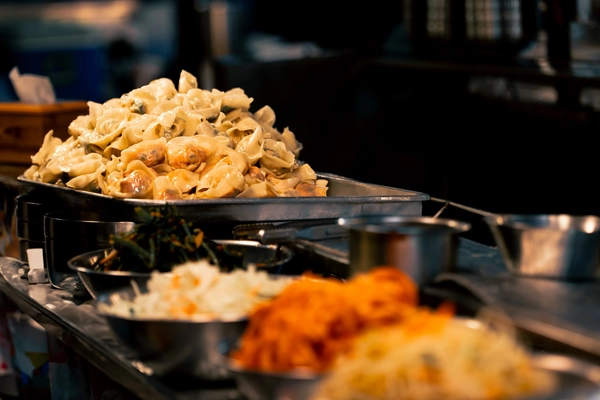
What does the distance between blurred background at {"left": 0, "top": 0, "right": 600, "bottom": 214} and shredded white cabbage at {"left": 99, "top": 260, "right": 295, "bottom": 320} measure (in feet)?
12.2

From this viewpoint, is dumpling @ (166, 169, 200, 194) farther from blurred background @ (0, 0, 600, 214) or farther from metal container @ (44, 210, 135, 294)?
blurred background @ (0, 0, 600, 214)

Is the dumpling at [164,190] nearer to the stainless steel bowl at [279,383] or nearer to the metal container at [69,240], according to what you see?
the metal container at [69,240]

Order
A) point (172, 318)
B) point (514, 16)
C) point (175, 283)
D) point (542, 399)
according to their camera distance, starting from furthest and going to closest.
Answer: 1. point (514, 16)
2. point (175, 283)
3. point (172, 318)
4. point (542, 399)

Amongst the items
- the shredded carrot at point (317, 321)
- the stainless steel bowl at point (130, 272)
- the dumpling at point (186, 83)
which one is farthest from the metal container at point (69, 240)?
the shredded carrot at point (317, 321)

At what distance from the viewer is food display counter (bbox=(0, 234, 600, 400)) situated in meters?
1.74

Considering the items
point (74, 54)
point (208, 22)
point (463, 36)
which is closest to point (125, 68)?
point (208, 22)

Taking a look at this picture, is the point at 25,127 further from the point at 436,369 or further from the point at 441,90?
the point at 441,90

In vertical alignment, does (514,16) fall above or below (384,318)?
above

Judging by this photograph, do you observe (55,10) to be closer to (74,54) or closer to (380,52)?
(74,54)

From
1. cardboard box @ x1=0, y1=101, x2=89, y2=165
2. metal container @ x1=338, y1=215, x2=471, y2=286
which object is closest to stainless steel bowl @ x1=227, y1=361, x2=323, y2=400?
metal container @ x1=338, y1=215, x2=471, y2=286

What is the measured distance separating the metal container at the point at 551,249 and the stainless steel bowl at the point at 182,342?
2.32 ft

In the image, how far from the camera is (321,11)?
1016 cm

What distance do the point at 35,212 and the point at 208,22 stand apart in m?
10.5

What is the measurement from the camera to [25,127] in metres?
4.77
